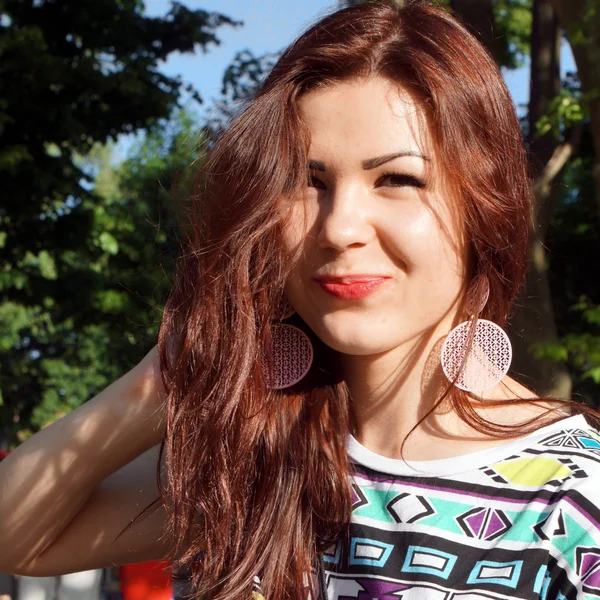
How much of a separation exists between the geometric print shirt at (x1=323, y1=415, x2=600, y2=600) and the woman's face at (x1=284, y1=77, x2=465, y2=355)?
0.26 m

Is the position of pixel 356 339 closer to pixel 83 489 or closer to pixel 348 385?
pixel 348 385

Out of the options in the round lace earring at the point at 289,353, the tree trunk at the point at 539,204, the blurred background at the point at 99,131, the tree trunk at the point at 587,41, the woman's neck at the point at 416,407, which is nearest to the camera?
the woman's neck at the point at 416,407

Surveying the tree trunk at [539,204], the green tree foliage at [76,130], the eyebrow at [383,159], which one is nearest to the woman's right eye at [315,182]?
the eyebrow at [383,159]

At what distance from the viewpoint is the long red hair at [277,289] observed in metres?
1.56

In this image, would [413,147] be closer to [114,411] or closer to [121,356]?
[114,411]

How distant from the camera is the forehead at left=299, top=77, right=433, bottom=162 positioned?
4.92 ft

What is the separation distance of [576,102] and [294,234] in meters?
4.16

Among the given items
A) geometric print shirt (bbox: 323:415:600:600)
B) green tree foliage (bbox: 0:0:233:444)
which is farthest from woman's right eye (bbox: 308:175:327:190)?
green tree foliage (bbox: 0:0:233:444)

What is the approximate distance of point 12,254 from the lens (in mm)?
8812

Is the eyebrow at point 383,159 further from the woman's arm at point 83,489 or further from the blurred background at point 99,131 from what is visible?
the blurred background at point 99,131

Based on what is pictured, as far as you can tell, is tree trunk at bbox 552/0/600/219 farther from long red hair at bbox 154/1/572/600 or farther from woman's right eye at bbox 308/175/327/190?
woman's right eye at bbox 308/175/327/190

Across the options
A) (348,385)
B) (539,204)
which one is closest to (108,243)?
(539,204)

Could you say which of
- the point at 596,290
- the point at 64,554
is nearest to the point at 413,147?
the point at 64,554

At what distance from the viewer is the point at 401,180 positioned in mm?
1511
